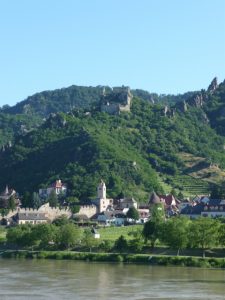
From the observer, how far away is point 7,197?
484 ft

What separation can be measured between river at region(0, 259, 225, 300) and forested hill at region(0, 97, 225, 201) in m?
73.3

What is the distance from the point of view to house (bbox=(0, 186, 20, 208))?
5399 inches

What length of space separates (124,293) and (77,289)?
12.8ft

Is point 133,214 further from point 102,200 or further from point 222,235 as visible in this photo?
point 222,235

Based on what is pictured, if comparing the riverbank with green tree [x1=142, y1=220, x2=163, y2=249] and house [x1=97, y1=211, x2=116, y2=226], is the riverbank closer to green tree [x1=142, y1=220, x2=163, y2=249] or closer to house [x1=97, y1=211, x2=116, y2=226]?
green tree [x1=142, y1=220, x2=163, y2=249]

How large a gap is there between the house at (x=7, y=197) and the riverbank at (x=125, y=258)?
4621 cm

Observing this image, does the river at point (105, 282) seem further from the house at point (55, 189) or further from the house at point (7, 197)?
the house at point (55, 189)

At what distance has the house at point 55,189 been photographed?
483 ft

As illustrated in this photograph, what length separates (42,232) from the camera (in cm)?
9088

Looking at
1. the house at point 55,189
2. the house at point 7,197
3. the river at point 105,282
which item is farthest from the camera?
the house at point 55,189

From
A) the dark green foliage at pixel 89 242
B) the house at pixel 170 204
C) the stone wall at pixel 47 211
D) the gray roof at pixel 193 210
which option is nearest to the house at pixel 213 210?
the gray roof at pixel 193 210

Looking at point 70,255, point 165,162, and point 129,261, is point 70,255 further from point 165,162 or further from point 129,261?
point 165,162

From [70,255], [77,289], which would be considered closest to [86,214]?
[70,255]

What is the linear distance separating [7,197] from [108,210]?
25410mm
